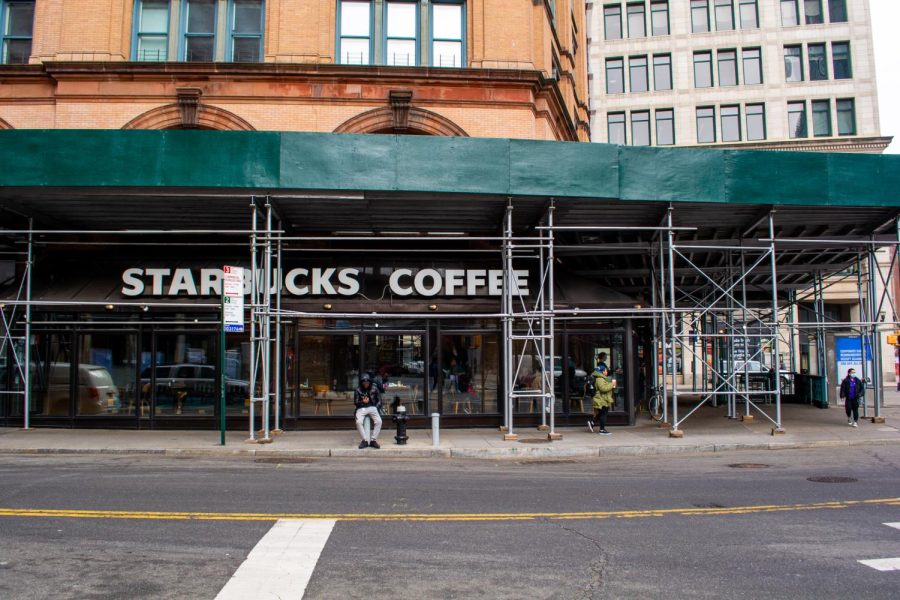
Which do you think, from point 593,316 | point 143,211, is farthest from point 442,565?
point 143,211

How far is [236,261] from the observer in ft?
55.5

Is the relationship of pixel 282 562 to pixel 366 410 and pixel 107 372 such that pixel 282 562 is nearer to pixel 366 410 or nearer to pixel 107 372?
pixel 366 410

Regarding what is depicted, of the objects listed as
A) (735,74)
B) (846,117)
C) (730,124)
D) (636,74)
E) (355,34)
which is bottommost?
(355,34)

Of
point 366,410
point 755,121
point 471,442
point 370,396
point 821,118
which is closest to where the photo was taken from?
point 366,410

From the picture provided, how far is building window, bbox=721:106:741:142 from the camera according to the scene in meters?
44.1

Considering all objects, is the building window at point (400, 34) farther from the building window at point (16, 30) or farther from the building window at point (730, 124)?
the building window at point (730, 124)

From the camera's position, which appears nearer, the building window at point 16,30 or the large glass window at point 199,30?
the large glass window at point 199,30

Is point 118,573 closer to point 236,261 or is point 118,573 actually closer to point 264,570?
point 264,570

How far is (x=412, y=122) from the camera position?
62.1 ft

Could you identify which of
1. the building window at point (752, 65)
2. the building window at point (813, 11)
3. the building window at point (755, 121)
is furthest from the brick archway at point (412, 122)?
the building window at point (813, 11)

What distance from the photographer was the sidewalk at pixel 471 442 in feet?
43.3

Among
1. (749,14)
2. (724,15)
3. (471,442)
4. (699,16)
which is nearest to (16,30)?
(471,442)

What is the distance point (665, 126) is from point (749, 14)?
8256mm

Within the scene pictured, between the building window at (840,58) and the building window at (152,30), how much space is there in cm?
3920
